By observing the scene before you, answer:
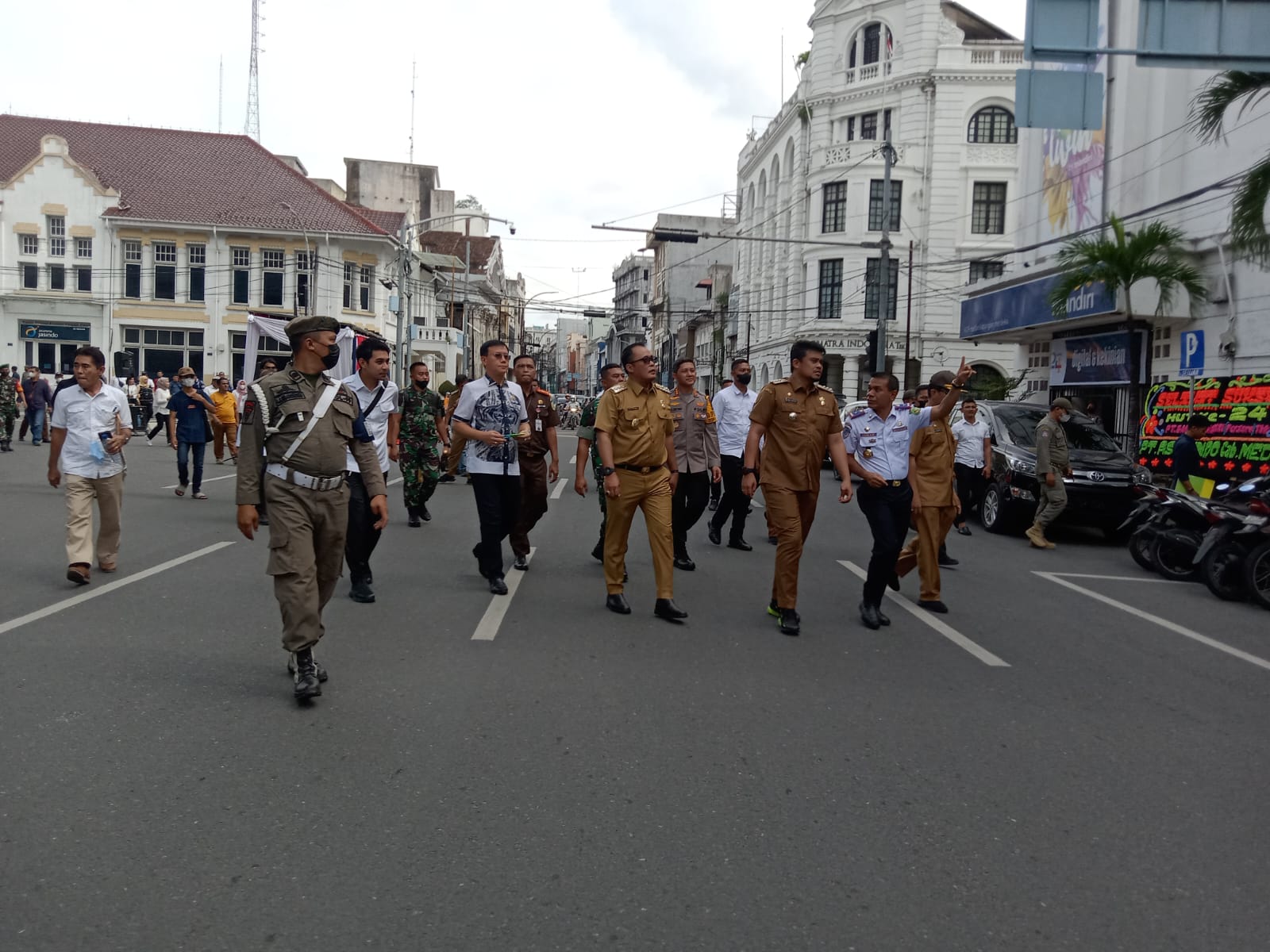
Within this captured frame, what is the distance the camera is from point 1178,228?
20.6 m

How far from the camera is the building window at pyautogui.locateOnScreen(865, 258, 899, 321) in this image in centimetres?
4356

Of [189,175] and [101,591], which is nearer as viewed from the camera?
[101,591]

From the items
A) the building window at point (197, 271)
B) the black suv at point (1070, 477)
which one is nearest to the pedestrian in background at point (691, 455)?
the black suv at point (1070, 477)

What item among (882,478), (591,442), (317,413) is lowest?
(882,478)

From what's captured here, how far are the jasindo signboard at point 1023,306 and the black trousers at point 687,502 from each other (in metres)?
12.3

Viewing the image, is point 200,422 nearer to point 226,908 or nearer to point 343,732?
point 343,732

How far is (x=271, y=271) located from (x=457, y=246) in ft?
123

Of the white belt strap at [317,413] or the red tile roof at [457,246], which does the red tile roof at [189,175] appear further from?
the white belt strap at [317,413]

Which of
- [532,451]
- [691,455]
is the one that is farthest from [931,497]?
[532,451]

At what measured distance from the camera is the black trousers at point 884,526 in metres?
7.70

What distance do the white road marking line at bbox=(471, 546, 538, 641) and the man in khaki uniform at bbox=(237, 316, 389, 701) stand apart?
166 cm

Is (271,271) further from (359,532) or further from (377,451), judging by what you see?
(377,451)

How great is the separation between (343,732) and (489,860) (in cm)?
154

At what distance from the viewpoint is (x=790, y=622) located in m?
7.39
